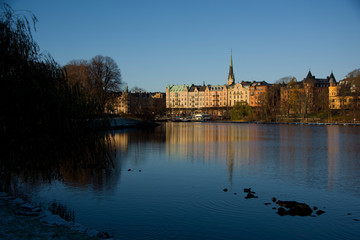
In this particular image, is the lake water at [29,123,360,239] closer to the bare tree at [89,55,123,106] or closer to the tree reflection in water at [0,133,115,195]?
the tree reflection in water at [0,133,115,195]

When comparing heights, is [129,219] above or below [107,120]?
below

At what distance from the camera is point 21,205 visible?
395 inches

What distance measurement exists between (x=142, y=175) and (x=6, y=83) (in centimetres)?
949

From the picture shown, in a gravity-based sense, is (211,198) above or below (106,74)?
below

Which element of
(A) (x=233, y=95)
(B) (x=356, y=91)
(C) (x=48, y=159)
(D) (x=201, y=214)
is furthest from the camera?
(A) (x=233, y=95)

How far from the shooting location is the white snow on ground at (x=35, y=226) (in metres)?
7.77

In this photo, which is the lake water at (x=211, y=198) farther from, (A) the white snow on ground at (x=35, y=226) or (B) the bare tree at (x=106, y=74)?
(B) the bare tree at (x=106, y=74)

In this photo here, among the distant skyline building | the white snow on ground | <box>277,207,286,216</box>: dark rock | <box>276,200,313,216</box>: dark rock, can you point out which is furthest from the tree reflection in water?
the distant skyline building

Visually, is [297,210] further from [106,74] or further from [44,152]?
[106,74]

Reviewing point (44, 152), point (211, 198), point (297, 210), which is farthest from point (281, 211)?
point (44, 152)

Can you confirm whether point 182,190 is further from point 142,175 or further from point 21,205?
point 21,205

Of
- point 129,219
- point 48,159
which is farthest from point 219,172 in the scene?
point 48,159

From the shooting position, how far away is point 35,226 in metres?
8.34

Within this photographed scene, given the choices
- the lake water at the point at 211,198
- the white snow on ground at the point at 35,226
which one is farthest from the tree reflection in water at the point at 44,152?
the white snow on ground at the point at 35,226
